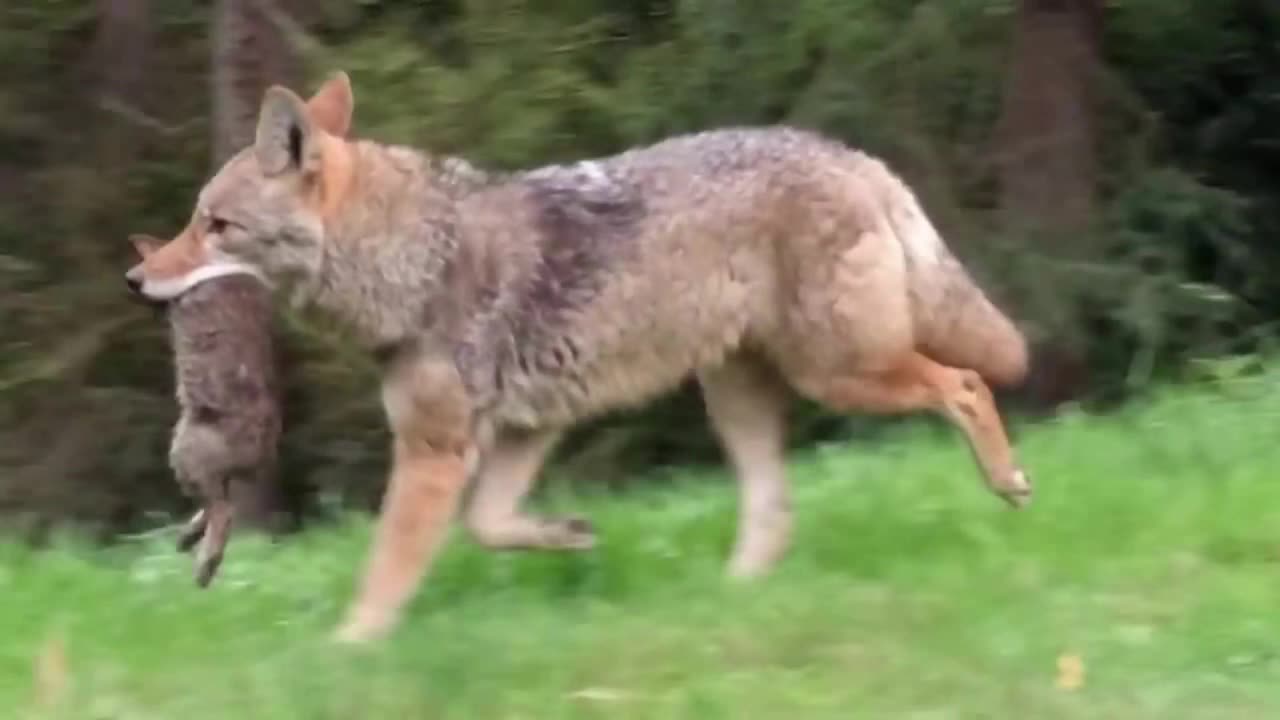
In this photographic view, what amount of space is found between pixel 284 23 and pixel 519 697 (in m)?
6.11

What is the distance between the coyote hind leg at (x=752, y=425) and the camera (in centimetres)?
855

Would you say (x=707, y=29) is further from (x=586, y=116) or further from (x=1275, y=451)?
(x=1275, y=451)

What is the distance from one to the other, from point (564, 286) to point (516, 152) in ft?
18.0

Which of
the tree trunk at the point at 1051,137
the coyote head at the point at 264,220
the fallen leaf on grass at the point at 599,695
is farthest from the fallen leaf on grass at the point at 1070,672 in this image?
the tree trunk at the point at 1051,137

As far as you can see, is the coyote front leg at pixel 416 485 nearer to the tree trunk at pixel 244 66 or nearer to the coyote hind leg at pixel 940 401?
the coyote hind leg at pixel 940 401

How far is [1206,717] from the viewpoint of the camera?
19.3 feet

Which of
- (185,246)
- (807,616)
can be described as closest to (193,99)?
(185,246)

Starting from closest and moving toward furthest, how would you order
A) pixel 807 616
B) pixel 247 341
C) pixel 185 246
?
pixel 807 616
pixel 185 246
pixel 247 341

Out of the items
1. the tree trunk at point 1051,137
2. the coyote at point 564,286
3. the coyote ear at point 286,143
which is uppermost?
the coyote ear at point 286,143

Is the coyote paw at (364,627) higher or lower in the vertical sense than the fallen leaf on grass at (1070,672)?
lower

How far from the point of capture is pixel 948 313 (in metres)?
8.62

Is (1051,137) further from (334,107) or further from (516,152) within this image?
(334,107)

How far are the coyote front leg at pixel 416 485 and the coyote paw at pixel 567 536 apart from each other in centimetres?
43

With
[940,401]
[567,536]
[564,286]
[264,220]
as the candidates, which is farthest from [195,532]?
[940,401]
